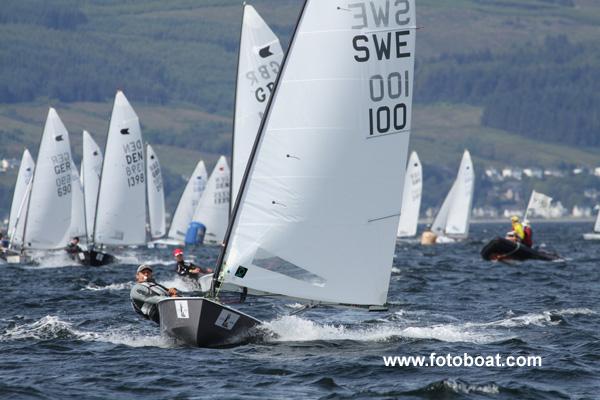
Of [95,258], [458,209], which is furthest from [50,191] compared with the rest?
[458,209]

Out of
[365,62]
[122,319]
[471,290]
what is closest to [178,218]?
[471,290]

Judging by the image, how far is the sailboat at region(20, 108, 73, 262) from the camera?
171ft

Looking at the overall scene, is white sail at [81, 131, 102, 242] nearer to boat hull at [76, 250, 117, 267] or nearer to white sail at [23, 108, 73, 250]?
white sail at [23, 108, 73, 250]

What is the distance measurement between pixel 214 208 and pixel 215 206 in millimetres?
284

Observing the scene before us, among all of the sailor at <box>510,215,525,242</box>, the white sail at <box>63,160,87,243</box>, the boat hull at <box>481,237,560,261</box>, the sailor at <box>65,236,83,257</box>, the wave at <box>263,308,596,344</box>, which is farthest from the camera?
the white sail at <box>63,160,87,243</box>

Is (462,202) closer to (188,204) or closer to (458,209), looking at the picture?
(458,209)

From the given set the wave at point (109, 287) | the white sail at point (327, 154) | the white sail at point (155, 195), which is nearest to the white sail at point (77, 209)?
the white sail at point (155, 195)

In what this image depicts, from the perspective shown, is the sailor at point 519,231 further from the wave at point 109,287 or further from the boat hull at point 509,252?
the wave at point 109,287

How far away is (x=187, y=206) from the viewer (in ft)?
278

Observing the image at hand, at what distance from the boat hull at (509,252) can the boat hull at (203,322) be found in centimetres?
3093

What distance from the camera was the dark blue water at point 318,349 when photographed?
18.5 meters

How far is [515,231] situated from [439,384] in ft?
119

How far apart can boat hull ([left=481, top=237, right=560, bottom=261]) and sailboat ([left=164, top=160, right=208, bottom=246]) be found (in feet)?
111

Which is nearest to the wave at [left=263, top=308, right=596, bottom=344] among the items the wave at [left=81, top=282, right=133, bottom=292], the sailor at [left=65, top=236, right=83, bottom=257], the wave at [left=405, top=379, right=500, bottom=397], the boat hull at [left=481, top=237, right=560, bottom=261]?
the wave at [left=405, top=379, right=500, bottom=397]
